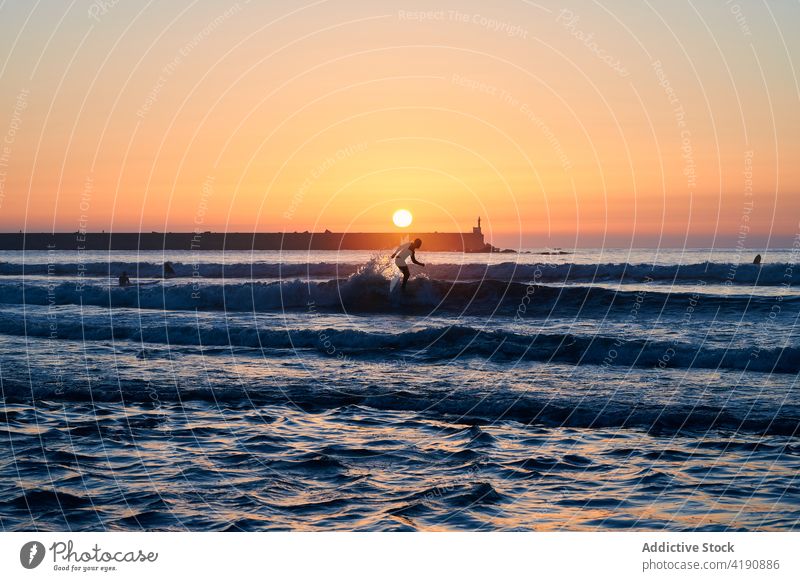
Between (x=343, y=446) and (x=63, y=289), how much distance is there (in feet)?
150

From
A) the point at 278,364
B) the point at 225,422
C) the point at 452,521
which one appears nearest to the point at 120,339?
the point at 278,364

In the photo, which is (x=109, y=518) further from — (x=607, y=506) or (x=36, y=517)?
(x=607, y=506)

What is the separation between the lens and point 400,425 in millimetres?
15086

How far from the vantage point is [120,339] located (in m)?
28.7

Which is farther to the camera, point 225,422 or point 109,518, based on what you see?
point 225,422

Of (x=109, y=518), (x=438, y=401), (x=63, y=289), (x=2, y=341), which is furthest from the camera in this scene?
(x=63, y=289)
